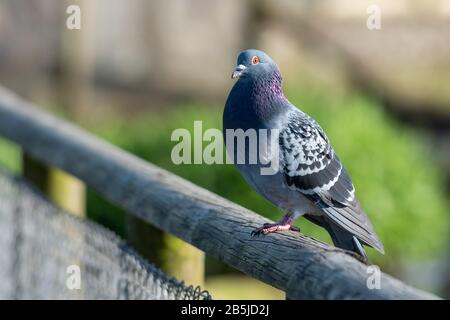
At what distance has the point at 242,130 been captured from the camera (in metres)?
2.36

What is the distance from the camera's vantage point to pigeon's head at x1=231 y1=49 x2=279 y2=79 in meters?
2.35

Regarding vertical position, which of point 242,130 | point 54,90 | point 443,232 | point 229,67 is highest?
point 229,67

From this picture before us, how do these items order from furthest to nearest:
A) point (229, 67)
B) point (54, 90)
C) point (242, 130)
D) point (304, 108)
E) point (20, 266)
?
point (229, 67), point (54, 90), point (304, 108), point (20, 266), point (242, 130)

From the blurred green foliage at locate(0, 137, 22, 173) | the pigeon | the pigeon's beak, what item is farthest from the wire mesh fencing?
the blurred green foliage at locate(0, 137, 22, 173)

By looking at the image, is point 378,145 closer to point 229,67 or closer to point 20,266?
point 20,266

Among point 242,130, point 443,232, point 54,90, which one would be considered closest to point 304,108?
point 443,232

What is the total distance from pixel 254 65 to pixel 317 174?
34 cm

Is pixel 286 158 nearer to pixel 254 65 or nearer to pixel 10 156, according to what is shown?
pixel 254 65

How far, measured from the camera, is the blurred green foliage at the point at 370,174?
6.49m

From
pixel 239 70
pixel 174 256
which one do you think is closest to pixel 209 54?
pixel 174 256

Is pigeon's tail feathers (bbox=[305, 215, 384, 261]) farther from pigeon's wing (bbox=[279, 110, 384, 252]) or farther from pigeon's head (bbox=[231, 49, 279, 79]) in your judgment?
pigeon's head (bbox=[231, 49, 279, 79])

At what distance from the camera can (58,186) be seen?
4.16 meters

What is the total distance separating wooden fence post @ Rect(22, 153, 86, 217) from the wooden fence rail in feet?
0.32

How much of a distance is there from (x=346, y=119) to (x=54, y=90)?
586 cm
